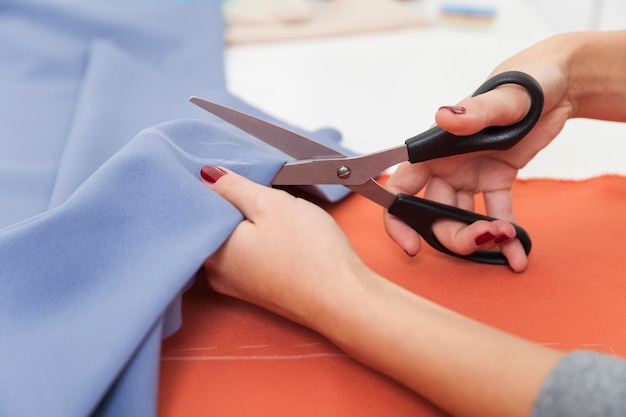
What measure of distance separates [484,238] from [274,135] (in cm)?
25

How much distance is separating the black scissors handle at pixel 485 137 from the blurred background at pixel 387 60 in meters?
0.25

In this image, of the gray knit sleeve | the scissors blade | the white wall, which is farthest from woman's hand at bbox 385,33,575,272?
the white wall

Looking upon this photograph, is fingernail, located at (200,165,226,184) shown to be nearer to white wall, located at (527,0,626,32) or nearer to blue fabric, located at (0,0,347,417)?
blue fabric, located at (0,0,347,417)

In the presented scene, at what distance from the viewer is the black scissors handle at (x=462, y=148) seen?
694 millimetres

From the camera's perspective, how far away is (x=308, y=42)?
1.28 m

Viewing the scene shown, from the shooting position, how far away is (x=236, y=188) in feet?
2.18

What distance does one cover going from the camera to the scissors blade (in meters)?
0.73

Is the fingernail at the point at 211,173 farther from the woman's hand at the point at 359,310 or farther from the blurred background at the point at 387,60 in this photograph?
the blurred background at the point at 387,60

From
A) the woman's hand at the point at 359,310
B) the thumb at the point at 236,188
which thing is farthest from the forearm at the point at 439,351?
the thumb at the point at 236,188

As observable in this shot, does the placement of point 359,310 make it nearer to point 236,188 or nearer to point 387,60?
point 236,188

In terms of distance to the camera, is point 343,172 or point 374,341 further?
point 343,172

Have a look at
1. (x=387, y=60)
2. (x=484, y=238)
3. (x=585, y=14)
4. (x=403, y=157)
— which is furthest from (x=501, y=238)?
(x=585, y=14)

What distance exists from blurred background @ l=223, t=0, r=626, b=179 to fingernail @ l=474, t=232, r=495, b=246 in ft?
0.91

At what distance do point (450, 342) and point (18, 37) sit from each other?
845 mm
